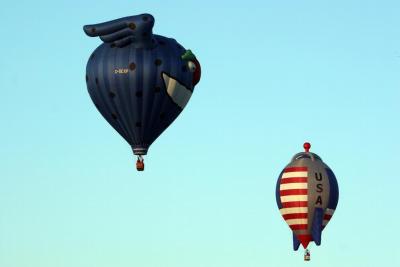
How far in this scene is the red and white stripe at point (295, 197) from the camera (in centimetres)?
7788

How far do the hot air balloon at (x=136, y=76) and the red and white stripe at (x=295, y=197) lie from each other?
830 cm

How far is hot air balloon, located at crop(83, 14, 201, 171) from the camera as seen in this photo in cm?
7262

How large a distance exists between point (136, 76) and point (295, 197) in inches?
463

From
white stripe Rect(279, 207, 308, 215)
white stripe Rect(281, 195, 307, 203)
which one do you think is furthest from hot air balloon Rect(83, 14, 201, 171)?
white stripe Rect(279, 207, 308, 215)

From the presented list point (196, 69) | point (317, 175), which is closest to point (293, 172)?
point (317, 175)

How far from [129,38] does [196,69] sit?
13.9 feet

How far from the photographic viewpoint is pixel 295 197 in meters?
78.1

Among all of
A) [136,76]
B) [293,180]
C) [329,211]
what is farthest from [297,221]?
[136,76]

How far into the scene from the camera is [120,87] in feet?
238

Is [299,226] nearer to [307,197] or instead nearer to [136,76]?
[307,197]

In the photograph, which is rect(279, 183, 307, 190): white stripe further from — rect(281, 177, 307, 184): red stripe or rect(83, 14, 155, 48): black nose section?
rect(83, 14, 155, 48): black nose section

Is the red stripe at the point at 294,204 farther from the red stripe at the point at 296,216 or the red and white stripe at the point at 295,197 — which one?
the red stripe at the point at 296,216

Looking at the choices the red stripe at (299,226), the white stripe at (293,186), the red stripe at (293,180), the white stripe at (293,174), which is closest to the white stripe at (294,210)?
the red stripe at (299,226)

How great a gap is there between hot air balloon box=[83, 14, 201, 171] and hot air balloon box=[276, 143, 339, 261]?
8403 mm
